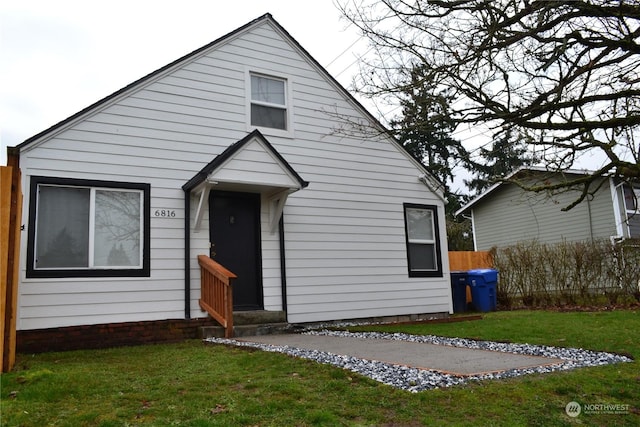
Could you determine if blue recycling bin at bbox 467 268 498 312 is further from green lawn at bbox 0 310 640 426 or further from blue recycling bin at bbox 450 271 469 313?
green lawn at bbox 0 310 640 426

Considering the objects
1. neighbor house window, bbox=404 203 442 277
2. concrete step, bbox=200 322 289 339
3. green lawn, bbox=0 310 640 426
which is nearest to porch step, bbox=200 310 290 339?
concrete step, bbox=200 322 289 339

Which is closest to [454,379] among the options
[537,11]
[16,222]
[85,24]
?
[537,11]

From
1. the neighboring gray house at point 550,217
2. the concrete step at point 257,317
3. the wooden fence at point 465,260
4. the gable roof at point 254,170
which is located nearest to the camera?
the gable roof at point 254,170

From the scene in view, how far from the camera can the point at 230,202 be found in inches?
369

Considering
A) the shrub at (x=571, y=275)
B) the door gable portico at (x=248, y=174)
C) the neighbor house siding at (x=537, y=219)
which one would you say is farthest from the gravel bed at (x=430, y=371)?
the neighbor house siding at (x=537, y=219)

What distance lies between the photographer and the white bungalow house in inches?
306

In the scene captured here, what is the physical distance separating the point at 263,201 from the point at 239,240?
2.90 ft

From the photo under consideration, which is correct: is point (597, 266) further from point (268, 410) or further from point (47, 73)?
point (47, 73)

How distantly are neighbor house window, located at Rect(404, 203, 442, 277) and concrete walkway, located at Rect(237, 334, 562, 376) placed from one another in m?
4.20

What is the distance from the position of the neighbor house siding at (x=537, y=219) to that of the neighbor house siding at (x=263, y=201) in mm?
8177

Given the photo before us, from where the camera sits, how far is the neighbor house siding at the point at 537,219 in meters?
19.2

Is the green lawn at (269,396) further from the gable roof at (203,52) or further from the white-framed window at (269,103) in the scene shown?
the white-framed window at (269,103)

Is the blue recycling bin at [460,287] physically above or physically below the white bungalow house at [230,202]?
below

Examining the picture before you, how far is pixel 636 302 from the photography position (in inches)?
523
